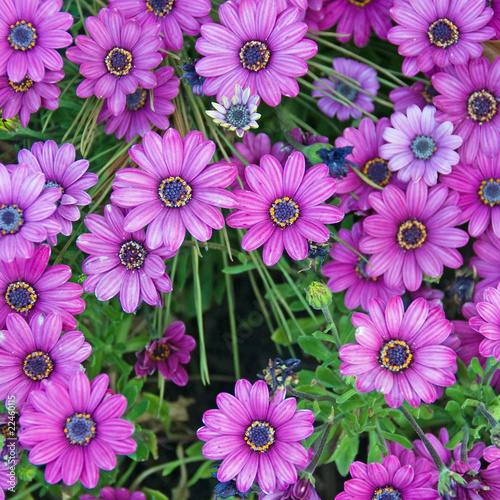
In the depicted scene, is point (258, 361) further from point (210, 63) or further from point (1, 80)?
point (1, 80)

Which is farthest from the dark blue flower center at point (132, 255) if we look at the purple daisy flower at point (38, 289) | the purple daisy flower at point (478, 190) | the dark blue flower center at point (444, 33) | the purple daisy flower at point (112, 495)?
the dark blue flower center at point (444, 33)

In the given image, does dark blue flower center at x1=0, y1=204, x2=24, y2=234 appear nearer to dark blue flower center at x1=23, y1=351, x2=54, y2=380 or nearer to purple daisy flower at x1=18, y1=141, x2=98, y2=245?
purple daisy flower at x1=18, y1=141, x2=98, y2=245

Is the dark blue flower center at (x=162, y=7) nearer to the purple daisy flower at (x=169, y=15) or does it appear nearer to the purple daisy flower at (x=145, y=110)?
the purple daisy flower at (x=169, y=15)

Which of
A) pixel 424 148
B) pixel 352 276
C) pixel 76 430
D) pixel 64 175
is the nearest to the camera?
pixel 76 430

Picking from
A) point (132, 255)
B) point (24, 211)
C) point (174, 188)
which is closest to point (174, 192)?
point (174, 188)

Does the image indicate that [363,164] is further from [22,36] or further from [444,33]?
[22,36]

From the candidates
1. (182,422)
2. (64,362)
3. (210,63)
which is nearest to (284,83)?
(210,63)
